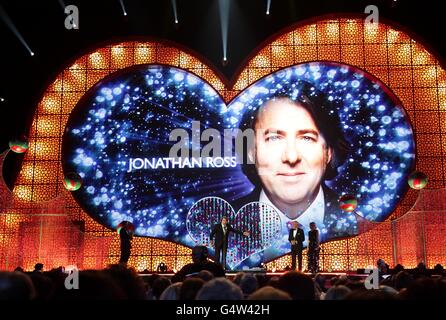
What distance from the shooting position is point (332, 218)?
12766mm

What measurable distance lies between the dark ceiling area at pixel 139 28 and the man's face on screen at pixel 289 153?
1.73 m

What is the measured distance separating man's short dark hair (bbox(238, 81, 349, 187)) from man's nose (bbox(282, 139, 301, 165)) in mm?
744

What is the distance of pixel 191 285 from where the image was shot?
10.5 ft

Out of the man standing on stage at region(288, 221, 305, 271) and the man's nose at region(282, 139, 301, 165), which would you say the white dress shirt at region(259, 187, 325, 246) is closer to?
the man's nose at region(282, 139, 301, 165)

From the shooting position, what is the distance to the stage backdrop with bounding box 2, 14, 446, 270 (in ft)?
42.2

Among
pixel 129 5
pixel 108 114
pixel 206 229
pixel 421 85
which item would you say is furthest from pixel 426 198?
pixel 129 5

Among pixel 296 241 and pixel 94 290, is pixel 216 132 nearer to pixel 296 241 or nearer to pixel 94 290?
pixel 296 241

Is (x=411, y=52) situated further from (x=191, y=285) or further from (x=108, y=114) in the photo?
(x=191, y=285)

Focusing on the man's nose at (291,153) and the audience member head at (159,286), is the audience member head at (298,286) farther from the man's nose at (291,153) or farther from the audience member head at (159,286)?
the man's nose at (291,153)

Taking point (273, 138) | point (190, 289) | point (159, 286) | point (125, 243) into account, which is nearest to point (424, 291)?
point (190, 289)

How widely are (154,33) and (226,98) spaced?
107 inches

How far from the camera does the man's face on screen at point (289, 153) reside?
13.0m

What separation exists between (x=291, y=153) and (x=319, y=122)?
1.05 metres

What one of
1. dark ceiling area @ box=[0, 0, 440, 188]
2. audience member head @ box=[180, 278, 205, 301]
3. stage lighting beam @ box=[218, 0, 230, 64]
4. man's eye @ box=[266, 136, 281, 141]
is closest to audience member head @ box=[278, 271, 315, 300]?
audience member head @ box=[180, 278, 205, 301]
